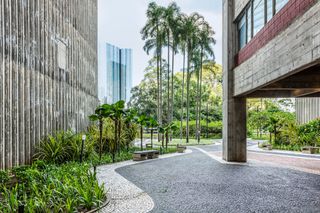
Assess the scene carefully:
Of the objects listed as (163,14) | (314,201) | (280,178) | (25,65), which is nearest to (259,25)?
(280,178)

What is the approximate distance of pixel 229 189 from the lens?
583 centimetres

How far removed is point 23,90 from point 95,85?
8016mm

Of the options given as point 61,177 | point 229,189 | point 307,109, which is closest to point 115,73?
point 307,109

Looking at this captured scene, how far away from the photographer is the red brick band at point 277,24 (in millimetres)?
5334

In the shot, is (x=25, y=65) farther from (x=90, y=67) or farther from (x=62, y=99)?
(x=90, y=67)

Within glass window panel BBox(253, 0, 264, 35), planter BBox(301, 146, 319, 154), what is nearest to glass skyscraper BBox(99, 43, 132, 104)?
glass window panel BBox(253, 0, 264, 35)

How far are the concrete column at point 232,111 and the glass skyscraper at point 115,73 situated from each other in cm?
1282

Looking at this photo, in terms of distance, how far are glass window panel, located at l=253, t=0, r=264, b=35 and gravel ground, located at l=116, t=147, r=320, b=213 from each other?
4884mm

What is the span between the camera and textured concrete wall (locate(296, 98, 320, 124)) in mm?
17984

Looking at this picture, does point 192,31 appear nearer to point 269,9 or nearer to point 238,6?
point 238,6

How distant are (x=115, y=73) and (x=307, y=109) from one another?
17.5m

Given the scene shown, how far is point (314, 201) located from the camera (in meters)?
4.86

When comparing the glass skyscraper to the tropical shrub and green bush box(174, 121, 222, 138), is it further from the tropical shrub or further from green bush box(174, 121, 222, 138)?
the tropical shrub

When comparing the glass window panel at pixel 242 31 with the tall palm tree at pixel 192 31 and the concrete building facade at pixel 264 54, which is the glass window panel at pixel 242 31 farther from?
the tall palm tree at pixel 192 31
